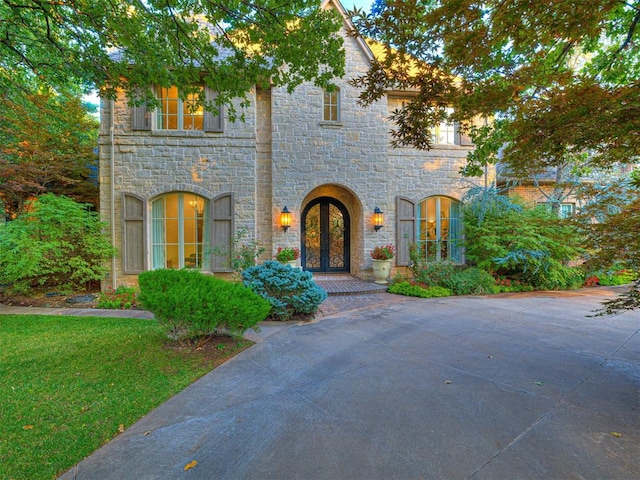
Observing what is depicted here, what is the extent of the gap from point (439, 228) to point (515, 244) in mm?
2188

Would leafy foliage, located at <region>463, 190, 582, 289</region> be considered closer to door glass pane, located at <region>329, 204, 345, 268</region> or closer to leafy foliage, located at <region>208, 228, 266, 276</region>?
door glass pane, located at <region>329, 204, 345, 268</region>

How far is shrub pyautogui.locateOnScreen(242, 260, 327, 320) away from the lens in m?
5.20

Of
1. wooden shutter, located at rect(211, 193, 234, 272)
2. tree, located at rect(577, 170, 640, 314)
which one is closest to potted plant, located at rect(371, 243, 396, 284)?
wooden shutter, located at rect(211, 193, 234, 272)

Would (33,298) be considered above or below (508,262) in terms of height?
below

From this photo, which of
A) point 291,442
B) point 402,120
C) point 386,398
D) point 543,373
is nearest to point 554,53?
point 402,120

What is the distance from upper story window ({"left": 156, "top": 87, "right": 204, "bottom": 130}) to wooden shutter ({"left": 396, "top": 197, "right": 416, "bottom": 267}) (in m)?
6.27

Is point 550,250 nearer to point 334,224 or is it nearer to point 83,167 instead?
point 334,224

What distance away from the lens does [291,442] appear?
2172mm

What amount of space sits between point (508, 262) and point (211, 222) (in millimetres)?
8315

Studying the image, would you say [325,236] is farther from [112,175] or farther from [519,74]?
[519,74]

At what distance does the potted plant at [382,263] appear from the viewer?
335 inches

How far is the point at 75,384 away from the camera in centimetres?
305

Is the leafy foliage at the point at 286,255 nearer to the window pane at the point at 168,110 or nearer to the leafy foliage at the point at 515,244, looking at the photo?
the window pane at the point at 168,110

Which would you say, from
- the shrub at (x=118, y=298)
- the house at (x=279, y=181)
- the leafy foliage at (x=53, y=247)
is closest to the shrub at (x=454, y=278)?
the house at (x=279, y=181)
